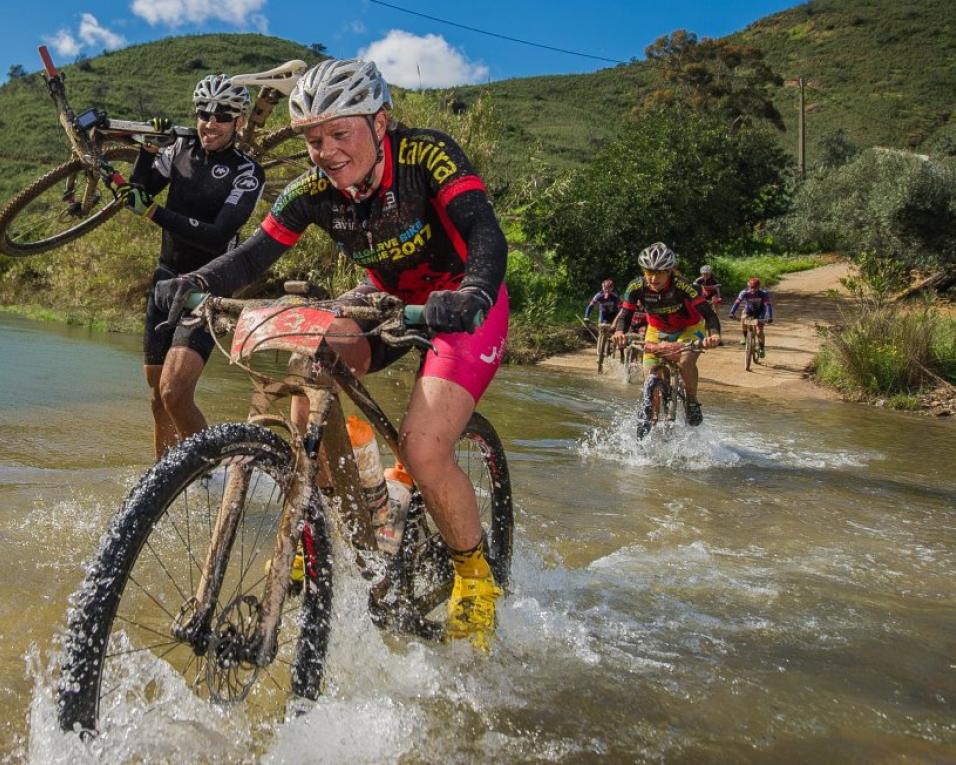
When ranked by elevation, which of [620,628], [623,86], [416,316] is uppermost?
[623,86]

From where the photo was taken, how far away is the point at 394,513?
3.50m

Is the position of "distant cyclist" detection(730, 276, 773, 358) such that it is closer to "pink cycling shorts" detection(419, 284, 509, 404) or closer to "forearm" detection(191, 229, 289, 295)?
"pink cycling shorts" detection(419, 284, 509, 404)

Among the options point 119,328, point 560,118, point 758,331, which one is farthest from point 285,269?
point 560,118

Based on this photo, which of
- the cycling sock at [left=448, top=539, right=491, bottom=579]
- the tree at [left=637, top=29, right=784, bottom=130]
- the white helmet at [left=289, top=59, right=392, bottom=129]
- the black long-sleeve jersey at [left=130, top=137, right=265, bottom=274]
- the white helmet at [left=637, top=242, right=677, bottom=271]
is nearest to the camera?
the white helmet at [left=289, top=59, right=392, bottom=129]

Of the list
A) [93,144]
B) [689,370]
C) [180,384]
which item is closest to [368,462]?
[180,384]

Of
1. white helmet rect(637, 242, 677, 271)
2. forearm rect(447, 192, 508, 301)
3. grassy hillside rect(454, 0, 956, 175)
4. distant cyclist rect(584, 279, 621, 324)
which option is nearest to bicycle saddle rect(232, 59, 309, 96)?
forearm rect(447, 192, 508, 301)

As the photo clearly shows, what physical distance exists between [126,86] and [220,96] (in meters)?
107

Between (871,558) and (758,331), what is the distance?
1572 centimetres

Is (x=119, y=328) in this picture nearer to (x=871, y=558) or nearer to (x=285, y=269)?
(x=285, y=269)

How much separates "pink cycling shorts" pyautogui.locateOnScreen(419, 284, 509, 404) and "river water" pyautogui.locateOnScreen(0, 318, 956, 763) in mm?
848

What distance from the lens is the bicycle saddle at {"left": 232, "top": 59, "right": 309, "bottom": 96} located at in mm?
5664

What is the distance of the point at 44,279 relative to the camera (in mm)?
32344

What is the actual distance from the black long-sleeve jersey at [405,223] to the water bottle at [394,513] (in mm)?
810

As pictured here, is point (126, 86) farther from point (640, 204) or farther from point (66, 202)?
point (66, 202)
